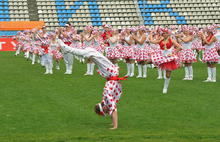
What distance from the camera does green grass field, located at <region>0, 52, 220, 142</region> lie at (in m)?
6.00

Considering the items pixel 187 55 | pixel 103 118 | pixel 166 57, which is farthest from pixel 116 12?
pixel 103 118

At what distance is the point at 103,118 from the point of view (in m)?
7.52

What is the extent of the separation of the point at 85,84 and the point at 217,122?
20.0ft

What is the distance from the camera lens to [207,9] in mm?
41062

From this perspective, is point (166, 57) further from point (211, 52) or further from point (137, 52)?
point (137, 52)

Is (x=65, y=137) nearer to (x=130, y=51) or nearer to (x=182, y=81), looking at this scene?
(x=182, y=81)

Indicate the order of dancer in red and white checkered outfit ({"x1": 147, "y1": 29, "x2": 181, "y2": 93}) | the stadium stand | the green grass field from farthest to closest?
1. the stadium stand
2. dancer in red and white checkered outfit ({"x1": 147, "y1": 29, "x2": 181, "y2": 93})
3. the green grass field

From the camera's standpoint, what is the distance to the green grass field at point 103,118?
6.00 metres

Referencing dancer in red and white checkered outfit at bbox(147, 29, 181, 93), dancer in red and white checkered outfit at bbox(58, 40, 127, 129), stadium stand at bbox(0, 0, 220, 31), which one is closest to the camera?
dancer in red and white checkered outfit at bbox(58, 40, 127, 129)

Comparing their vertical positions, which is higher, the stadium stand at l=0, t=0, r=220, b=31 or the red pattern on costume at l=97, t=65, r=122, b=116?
the stadium stand at l=0, t=0, r=220, b=31

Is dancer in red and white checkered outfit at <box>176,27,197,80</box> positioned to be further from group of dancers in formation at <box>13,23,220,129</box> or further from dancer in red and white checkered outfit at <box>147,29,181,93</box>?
dancer in red and white checkered outfit at <box>147,29,181,93</box>

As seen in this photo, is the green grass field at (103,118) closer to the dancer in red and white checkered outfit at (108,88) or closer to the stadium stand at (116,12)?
the dancer in red and white checkered outfit at (108,88)

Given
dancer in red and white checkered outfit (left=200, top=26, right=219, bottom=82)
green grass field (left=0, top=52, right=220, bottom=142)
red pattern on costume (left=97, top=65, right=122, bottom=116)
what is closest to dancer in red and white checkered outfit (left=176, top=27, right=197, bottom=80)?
dancer in red and white checkered outfit (left=200, top=26, right=219, bottom=82)

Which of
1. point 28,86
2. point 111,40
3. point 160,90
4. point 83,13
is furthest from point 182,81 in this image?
point 83,13
